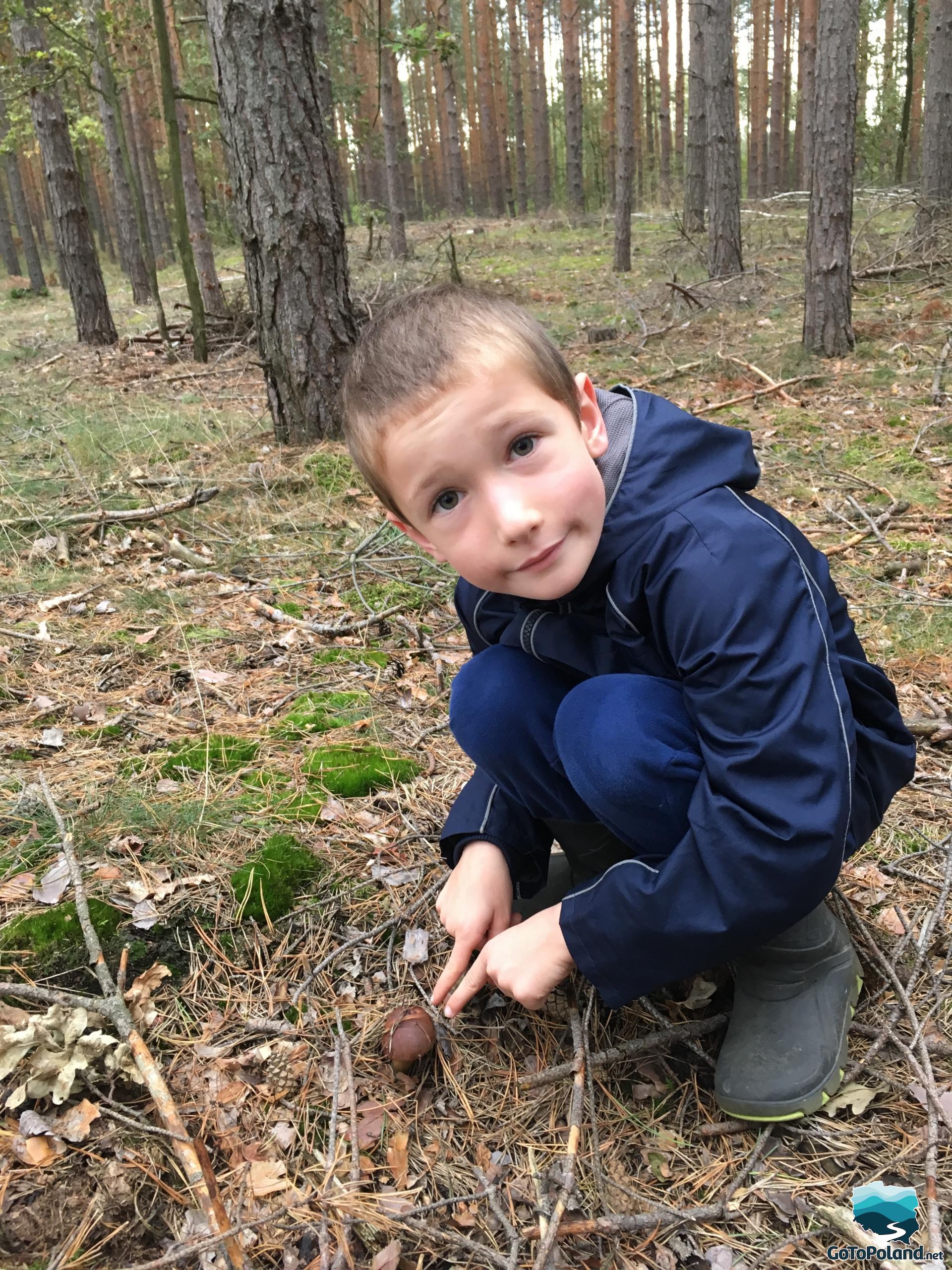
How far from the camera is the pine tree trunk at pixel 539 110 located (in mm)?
22969

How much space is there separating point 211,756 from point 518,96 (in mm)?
30039

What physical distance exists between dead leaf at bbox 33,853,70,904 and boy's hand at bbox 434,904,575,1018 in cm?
91

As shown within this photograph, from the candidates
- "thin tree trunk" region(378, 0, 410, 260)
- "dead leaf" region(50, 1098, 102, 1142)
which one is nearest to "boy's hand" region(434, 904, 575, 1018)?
"dead leaf" region(50, 1098, 102, 1142)

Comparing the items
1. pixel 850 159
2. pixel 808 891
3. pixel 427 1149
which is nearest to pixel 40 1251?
pixel 427 1149

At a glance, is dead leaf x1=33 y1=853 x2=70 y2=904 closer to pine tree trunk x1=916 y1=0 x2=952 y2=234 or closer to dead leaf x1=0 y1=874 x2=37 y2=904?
dead leaf x1=0 y1=874 x2=37 y2=904

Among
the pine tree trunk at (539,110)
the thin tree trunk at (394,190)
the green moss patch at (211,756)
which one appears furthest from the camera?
the pine tree trunk at (539,110)

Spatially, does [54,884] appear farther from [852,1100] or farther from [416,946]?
[852,1100]

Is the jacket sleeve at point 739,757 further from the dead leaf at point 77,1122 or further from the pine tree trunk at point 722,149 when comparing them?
the pine tree trunk at point 722,149

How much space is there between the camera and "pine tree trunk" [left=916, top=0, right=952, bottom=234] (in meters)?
9.09

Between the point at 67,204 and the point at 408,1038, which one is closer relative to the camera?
the point at 408,1038

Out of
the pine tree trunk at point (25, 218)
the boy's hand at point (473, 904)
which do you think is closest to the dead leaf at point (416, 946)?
the boy's hand at point (473, 904)

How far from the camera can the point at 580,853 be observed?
1.72 m

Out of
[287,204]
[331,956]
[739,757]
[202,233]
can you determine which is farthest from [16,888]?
[202,233]

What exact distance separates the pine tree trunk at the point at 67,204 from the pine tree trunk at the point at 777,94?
730 inches
